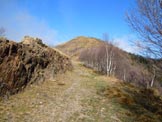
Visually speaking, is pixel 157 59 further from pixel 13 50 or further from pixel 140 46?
pixel 13 50

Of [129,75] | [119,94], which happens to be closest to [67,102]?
[119,94]

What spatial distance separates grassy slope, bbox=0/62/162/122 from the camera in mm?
9953

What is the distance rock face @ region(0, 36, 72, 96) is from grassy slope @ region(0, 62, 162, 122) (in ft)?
1.74

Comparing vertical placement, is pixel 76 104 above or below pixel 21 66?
below

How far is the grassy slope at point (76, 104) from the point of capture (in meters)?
9.95

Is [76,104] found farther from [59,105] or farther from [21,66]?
[21,66]

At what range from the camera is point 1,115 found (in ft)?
30.1

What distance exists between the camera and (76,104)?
1172cm

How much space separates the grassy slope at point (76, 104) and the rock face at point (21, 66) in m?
0.53

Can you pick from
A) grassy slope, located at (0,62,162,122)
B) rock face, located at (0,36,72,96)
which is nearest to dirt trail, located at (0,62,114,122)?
grassy slope, located at (0,62,162,122)

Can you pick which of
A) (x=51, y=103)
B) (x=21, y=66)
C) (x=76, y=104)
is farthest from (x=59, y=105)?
(x=21, y=66)

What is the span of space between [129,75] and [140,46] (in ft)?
191

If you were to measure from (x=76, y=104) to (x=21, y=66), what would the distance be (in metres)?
3.81

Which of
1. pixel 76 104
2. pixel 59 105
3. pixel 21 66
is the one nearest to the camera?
pixel 59 105
